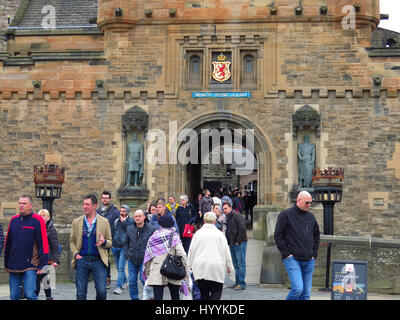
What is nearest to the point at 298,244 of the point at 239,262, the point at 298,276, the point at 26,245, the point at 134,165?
the point at 298,276

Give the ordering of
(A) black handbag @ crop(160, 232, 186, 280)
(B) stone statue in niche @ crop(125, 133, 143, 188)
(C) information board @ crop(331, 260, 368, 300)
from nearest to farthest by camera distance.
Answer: (A) black handbag @ crop(160, 232, 186, 280) < (C) information board @ crop(331, 260, 368, 300) < (B) stone statue in niche @ crop(125, 133, 143, 188)

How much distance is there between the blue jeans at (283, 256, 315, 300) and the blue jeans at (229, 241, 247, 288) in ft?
10.7

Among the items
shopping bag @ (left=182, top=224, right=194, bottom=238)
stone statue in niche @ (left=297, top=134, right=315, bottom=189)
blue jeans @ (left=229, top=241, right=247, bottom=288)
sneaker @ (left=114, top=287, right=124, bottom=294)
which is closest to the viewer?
sneaker @ (left=114, top=287, right=124, bottom=294)

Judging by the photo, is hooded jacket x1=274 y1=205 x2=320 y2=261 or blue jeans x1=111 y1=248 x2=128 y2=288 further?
blue jeans x1=111 y1=248 x2=128 y2=288

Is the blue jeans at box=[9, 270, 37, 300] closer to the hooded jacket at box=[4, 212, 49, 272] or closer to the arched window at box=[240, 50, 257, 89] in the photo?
the hooded jacket at box=[4, 212, 49, 272]

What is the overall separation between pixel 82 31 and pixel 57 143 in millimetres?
4563

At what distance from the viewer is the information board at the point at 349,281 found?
9.15 metres

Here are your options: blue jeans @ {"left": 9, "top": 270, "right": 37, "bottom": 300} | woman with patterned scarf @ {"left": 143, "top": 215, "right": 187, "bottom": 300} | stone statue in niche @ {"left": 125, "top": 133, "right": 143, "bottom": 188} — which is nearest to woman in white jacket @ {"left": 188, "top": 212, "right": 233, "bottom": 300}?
woman with patterned scarf @ {"left": 143, "top": 215, "right": 187, "bottom": 300}

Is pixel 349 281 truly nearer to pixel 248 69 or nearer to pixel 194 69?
pixel 248 69

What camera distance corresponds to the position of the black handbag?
8.55 m

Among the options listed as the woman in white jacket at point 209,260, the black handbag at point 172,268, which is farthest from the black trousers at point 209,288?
the black handbag at point 172,268

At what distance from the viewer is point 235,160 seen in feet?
146

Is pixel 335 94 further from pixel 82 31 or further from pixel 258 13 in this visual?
pixel 82 31

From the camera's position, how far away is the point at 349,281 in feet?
30.2
